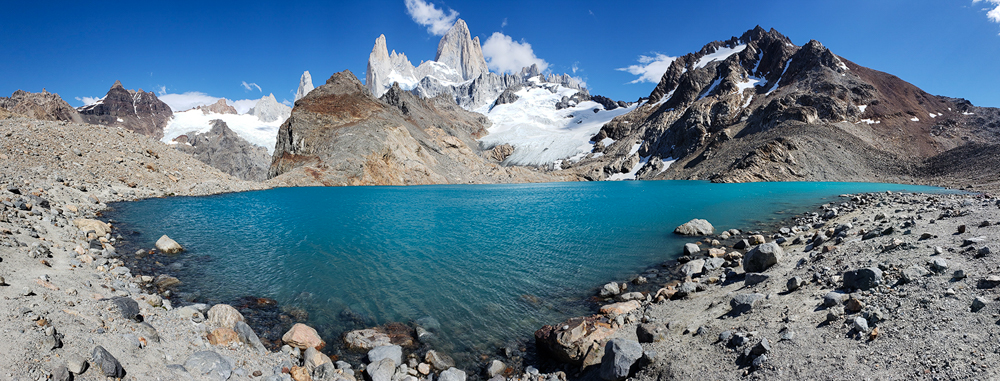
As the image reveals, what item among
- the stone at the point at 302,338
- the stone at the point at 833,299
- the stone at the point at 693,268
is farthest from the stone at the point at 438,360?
the stone at the point at 693,268

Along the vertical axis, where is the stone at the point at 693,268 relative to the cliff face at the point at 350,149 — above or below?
below

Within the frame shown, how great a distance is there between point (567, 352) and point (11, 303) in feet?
35.0

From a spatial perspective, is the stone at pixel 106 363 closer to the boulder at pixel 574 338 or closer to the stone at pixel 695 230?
the boulder at pixel 574 338

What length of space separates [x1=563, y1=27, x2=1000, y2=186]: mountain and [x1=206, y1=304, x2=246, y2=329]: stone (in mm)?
113383

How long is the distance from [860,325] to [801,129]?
133m

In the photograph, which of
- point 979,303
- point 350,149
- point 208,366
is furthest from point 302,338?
point 350,149

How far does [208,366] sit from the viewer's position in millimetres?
7105

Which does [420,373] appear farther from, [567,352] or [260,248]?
[260,248]

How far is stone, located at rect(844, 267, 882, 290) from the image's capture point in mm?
7527

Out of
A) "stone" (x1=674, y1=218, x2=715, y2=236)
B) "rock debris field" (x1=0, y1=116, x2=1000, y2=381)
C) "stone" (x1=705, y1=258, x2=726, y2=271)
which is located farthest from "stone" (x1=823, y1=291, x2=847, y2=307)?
"stone" (x1=674, y1=218, x2=715, y2=236)

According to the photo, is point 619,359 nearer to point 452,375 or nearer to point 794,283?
point 452,375

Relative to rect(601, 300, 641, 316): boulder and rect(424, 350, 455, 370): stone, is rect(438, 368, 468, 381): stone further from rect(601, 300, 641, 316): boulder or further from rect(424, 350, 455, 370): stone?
rect(601, 300, 641, 316): boulder

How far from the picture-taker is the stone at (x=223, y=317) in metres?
9.27

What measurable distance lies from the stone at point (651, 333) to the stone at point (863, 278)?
3.82 metres
